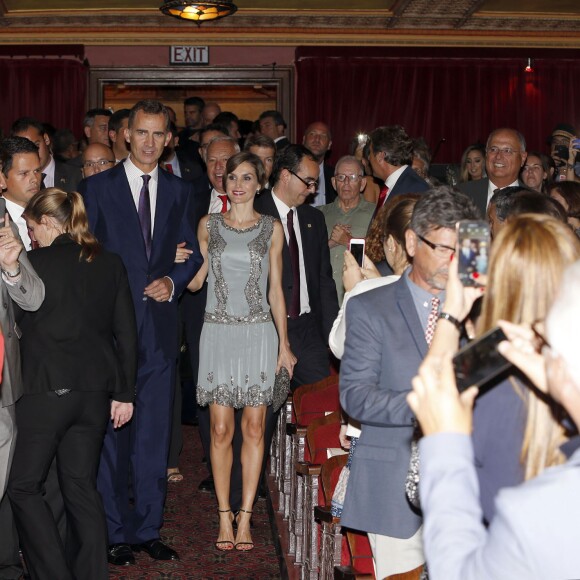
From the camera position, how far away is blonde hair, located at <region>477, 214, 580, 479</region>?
180 centimetres

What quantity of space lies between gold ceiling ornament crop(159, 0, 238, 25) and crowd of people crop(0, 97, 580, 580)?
1622 millimetres

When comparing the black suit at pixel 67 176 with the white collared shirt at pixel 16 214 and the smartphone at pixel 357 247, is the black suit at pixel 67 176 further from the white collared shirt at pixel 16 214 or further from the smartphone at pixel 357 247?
the smartphone at pixel 357 247

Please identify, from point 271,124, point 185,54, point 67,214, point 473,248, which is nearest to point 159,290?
point 67,214

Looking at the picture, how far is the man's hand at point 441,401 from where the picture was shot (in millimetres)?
1647

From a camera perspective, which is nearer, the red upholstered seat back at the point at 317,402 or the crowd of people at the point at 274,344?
the crowd of people at the point at 274,344

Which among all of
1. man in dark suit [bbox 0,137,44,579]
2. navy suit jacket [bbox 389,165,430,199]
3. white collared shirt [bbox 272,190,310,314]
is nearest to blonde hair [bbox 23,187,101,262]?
man in dark suit [bbox 0,137,44,579]

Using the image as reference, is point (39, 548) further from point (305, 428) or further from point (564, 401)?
point (564, 401)

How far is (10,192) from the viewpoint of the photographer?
464cm

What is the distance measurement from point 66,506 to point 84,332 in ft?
2.36

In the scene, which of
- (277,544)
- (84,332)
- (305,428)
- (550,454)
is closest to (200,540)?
(277,544)

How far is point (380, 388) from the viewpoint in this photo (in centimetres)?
280

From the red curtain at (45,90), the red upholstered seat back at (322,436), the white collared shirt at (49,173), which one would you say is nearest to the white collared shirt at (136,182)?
the red upholstered seat back at (322,436)

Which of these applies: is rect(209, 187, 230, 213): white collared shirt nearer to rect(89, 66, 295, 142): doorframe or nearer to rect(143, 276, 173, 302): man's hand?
rect(143, 276, 173, 302): man's hand

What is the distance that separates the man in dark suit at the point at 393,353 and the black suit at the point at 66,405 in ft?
4.49
